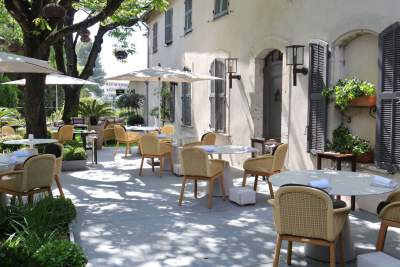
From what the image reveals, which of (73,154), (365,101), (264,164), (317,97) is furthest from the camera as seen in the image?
(73,154)

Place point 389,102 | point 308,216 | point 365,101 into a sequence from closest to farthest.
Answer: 1. point 308,216
2. point 389,102
3. point 365,101

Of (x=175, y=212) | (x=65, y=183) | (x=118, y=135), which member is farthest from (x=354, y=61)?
(x=118, y=135)

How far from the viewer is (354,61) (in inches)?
263

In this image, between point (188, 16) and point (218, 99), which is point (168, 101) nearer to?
point (188, 16)

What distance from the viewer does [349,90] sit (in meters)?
6.25

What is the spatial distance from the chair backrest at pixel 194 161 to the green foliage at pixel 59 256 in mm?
3120

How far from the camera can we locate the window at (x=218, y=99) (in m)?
11.1

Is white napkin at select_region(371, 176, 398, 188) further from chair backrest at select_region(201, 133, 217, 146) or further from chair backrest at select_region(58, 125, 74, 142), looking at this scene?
chair backrest at select_region(58, 125, 74, 142)

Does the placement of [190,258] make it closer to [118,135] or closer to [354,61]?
[354,61]

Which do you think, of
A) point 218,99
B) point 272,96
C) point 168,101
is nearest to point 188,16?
point 168,101

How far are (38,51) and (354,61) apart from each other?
5794 millimetres

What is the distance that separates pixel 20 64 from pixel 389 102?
4692mm

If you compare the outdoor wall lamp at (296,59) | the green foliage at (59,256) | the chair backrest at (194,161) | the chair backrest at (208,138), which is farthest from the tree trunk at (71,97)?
the green foliage at (59,256)

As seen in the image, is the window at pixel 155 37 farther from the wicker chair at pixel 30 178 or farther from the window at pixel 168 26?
the wicker chair at pixel 30 178
